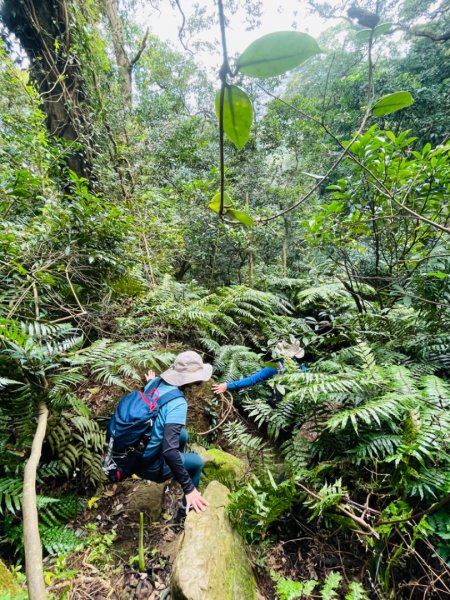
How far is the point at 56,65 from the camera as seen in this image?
4414 mm

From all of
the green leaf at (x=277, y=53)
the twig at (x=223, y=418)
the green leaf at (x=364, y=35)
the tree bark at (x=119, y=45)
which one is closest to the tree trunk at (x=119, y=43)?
the tree bark at (x=119, y=45)

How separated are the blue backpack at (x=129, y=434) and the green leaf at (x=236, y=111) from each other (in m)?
1.82

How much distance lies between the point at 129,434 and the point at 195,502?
0.62 metres

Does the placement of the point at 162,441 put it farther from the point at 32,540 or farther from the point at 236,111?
the point at 236,111

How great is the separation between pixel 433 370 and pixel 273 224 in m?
4.67

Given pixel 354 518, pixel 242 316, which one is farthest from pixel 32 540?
pixel 242 316

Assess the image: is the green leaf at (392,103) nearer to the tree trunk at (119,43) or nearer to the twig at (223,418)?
the twig at (223,418)

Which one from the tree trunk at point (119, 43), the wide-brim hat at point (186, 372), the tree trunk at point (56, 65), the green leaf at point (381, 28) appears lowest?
the wide-brim hat at point (186, 372)

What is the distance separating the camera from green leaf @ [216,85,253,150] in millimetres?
532

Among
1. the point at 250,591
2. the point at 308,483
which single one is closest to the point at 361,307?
the point at 308,483

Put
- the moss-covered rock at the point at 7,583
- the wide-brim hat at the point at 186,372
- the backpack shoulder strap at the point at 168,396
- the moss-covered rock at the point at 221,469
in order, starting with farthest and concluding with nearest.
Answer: the moss-covered rock at the point at 221,469 < the wide-brim hat at the point at 186,372 < the backpack shoulder strap at the point at 168,396 < the moss-covered rock at the point at 7,583

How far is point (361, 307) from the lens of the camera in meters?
3.66

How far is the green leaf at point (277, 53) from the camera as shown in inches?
19.2

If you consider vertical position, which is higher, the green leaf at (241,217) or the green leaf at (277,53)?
the green leaf at (277,53)
